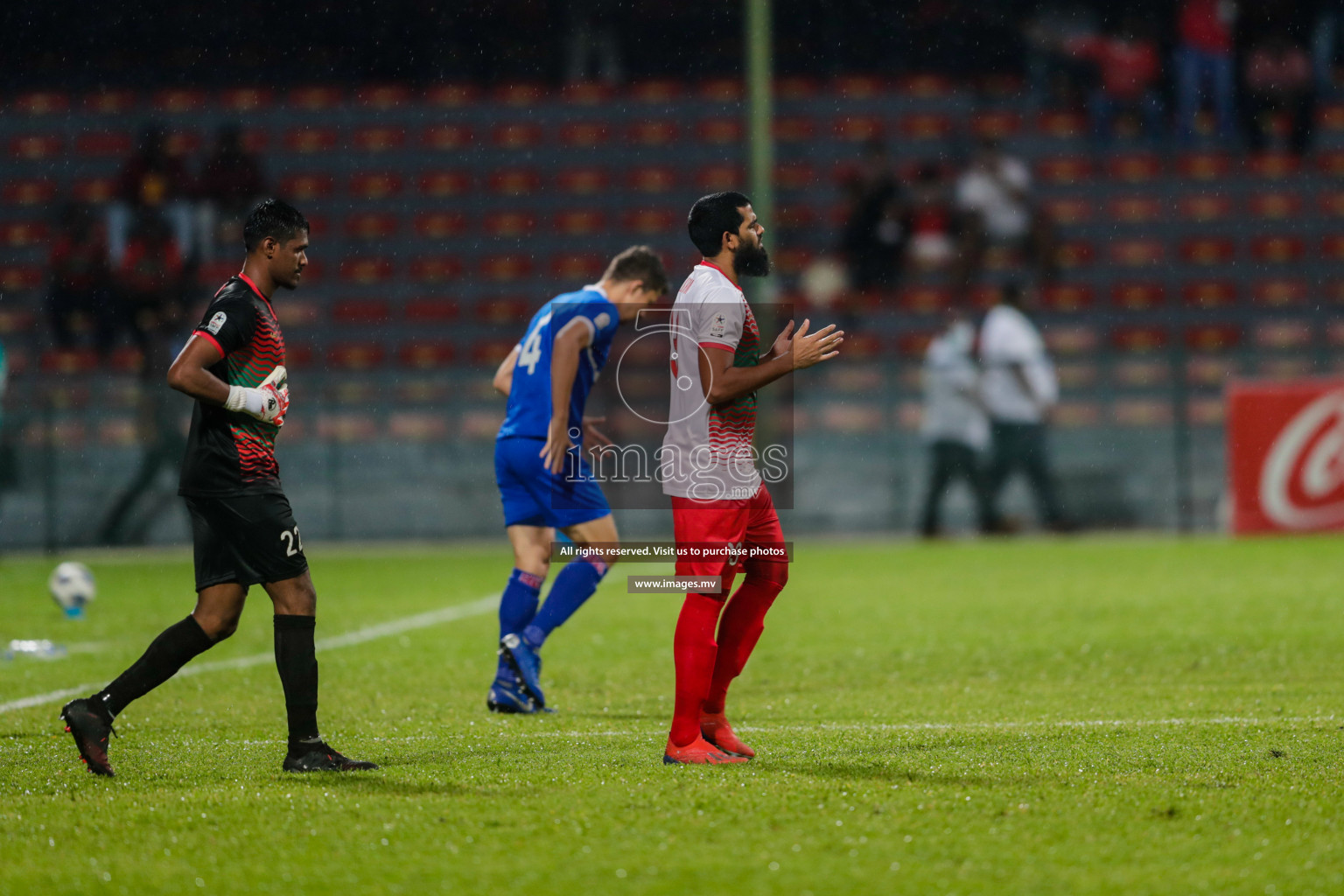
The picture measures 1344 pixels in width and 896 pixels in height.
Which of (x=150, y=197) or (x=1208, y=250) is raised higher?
(x=150, y=197)

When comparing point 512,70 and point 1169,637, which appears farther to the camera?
point 512,70

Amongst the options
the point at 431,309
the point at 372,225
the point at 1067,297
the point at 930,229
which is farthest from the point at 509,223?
the point at 1067,297

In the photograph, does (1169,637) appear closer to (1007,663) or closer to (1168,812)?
(1007,663)

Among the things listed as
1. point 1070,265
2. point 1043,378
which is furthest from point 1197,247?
point 1043,378

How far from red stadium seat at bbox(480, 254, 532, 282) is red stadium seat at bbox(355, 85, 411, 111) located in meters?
2.94

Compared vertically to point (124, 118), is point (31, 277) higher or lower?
lower

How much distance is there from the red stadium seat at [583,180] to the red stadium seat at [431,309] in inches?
103

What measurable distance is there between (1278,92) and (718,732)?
1868cm

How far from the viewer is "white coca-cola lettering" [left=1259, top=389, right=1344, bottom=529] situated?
14.9 m

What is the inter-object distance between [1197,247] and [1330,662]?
14.6m

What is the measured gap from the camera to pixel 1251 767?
16.5 feet

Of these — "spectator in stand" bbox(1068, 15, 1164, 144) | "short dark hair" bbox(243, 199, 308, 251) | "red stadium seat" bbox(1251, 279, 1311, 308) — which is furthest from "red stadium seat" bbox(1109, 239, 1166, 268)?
"short dark hair" bbox(243, 199, 308, 251)

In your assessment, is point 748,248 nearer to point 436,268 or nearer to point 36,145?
point 436,268

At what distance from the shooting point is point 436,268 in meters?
20.8
